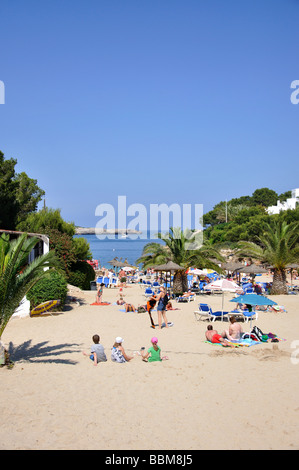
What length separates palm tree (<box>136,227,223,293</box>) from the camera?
66.0 feet

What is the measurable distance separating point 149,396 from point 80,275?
1584cm

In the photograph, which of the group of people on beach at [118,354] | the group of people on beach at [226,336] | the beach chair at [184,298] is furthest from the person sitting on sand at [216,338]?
the beach chair at [184,298]

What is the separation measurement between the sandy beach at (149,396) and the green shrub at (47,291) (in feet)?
10.3

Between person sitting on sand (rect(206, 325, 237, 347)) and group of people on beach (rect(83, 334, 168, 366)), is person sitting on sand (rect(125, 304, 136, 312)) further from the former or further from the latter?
group of people on beach (rect(83, 334, 168, 366))

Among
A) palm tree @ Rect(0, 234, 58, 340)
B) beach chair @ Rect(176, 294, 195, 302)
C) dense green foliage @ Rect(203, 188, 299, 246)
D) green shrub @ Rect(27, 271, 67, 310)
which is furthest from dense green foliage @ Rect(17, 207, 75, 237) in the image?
dense green foliage @ Rect(203, 188, 299, 246)

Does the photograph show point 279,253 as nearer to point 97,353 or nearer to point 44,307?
point 44,307

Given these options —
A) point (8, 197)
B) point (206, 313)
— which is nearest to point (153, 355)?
point (206, 313)

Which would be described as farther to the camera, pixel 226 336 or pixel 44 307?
pixel 44 307

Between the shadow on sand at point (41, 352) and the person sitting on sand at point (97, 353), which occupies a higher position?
the person sitting on sand at point (97, 353)

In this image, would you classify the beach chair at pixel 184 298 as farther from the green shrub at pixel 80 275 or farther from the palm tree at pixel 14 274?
the palm tree at pixel 14 274

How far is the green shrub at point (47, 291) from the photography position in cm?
1428

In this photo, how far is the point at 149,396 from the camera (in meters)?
6.52

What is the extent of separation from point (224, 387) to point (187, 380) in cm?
72
